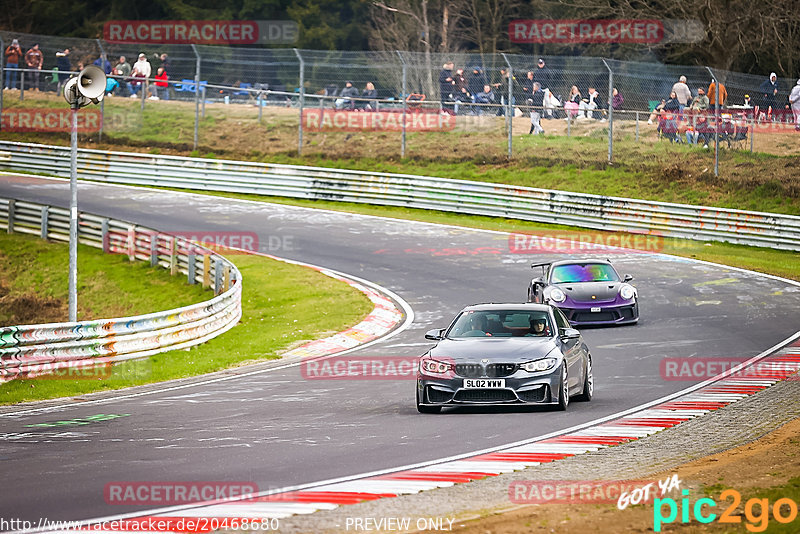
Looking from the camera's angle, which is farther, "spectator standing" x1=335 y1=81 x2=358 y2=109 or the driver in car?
"spectator standing" x1=335 y1=81 x2=358 y2=109

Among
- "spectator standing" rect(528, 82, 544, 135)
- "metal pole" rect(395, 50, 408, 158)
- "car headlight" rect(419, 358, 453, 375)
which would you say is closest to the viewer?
"car headlight" rect(419, 358, 453, 375)

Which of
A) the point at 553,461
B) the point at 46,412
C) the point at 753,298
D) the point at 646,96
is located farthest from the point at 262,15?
the point at 553,461

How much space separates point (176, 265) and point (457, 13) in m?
36.7

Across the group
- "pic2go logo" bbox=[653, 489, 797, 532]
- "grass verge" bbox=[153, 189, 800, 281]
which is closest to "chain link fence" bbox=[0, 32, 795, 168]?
"grass verge" bbox=[153, 189, 800, 281]

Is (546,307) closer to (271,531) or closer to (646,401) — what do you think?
(646,401)
